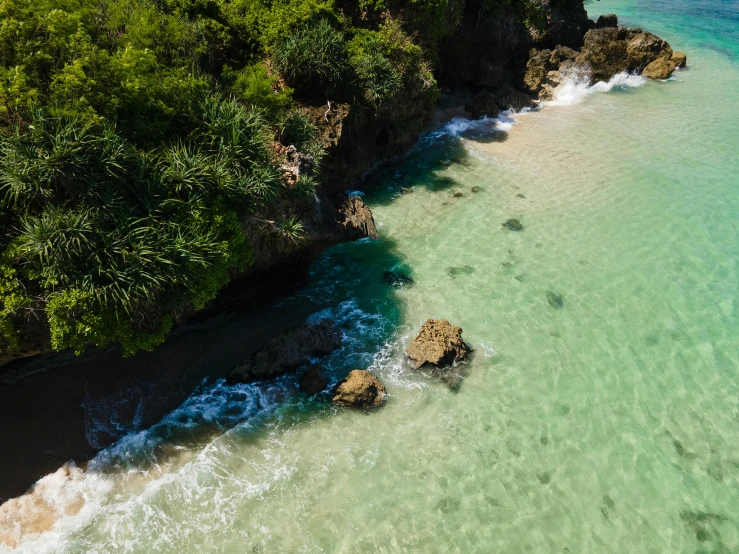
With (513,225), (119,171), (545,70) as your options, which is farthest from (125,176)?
(545,70)

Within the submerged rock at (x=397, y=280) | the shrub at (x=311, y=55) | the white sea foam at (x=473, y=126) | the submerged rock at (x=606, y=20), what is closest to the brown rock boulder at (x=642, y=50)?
the submerged rock at (x=606, y=20)

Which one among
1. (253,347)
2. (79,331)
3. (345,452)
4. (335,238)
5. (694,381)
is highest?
(79,331)

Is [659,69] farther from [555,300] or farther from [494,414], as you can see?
[494,414]

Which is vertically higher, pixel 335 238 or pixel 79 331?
pixel 79 331

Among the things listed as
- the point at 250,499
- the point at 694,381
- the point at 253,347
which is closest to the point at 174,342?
the point at 253,347

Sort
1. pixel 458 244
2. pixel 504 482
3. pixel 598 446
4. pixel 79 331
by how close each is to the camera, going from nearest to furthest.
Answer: pixel 79 331 → pixel 504 482 → pixel 598 446 → pixel 458 244

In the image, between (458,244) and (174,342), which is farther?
(458,244)

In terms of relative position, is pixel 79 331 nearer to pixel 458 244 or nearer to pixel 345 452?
pixel 345 452
